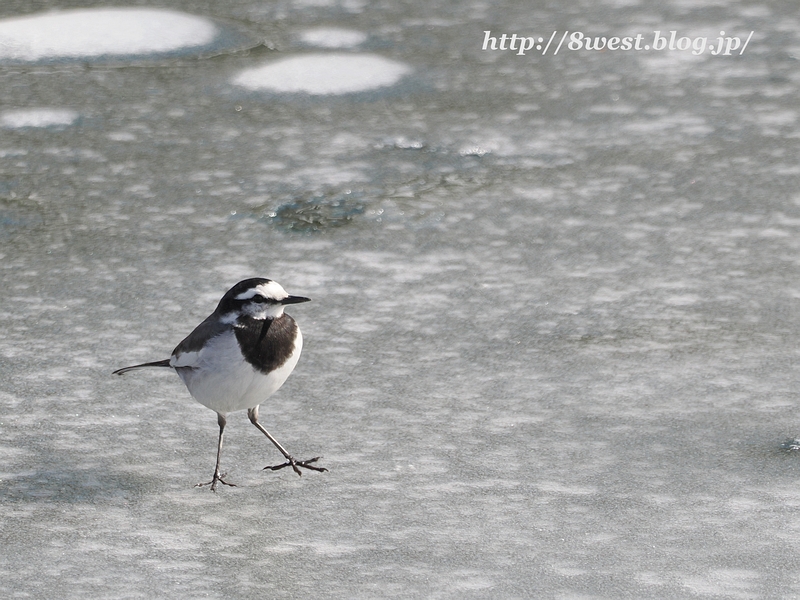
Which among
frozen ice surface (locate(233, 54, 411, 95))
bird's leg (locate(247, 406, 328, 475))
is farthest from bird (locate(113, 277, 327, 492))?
frozen ice surface (locate(233, 54, 411, 95))

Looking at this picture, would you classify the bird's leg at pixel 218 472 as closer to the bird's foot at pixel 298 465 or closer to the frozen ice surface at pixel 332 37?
the bird's foot at pixel 298 465

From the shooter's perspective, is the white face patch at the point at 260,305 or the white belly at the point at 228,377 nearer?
the white belly at the point at 228,377

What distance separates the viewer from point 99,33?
7750 mm

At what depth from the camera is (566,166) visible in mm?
6301

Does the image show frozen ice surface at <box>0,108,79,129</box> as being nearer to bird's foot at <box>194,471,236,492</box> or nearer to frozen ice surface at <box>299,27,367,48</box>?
frozen ice surface at <box>299,27,367,48</box>

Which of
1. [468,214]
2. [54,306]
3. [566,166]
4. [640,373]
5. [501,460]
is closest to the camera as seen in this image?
[501,460]

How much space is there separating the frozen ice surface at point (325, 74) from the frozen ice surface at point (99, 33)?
64cm

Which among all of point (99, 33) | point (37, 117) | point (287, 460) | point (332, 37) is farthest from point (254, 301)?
point (99, 33)

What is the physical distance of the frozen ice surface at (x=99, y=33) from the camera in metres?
7.59

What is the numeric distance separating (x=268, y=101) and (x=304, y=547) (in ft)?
13.2

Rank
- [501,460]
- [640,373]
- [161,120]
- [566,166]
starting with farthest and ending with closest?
1. [161,120]
2. [566,166]
3. [640,373]
4. [501,460]

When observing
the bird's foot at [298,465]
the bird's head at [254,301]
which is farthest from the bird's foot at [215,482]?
the bird's head at [254,301]

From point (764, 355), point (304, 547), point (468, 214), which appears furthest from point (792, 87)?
point (304, 547)

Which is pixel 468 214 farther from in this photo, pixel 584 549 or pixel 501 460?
pixel 584 549
